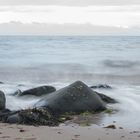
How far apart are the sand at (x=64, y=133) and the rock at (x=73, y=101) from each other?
4.78 feet

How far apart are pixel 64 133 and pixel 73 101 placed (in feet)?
7.45

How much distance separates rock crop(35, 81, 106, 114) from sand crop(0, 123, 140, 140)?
57.4 inches

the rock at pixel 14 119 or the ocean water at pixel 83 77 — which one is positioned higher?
the rock at pixel 14 119

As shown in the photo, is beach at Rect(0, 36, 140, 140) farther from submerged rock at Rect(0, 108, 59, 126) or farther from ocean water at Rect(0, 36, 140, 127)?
submerged rock at Rect(0, 108, 59, 126)

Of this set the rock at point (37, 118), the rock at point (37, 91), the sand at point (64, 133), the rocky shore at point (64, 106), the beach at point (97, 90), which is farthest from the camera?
the rock at point (37, 91)

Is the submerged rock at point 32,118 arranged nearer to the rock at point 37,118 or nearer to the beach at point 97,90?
the rock at point 37,118

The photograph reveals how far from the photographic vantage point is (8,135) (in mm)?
5828

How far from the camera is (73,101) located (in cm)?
838

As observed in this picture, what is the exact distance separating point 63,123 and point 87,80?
9.31 m

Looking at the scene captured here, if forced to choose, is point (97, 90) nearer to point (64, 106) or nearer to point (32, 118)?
point (64, 106)

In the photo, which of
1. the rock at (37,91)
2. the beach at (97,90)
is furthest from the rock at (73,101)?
the rock at (37,91)

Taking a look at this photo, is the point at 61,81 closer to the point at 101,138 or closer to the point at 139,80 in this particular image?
the point at 139,80

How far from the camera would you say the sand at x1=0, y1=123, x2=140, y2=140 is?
5812mm

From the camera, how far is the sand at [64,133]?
581 centimetres
